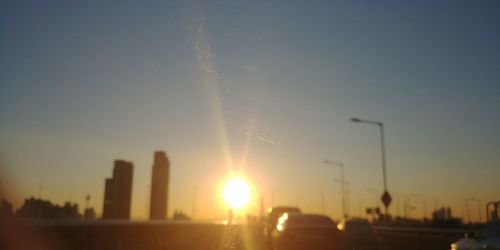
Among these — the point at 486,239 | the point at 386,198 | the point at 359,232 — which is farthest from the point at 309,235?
the point at 386,198

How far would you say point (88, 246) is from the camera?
84.5ft

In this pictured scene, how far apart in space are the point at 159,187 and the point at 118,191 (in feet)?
45.8

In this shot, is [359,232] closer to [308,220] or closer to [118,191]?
[308,220]

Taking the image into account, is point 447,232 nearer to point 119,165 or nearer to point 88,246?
point 88,246

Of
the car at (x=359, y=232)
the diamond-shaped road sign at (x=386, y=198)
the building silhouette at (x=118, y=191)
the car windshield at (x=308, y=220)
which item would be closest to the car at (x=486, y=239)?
the car windshield at (x=308, y=220)

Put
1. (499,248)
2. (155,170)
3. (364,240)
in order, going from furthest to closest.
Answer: (155,170) < (364,240) < (499,248)

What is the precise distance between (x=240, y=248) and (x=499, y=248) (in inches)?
590

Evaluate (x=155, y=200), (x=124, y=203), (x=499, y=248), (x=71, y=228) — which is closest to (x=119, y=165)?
(x=124, y=203)

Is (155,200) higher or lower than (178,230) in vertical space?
higher

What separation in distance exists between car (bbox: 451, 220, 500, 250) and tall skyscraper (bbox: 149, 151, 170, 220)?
10039 centimetres

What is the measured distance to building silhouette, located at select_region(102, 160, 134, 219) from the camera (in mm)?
110688

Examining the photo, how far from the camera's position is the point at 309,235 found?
17.5 metres

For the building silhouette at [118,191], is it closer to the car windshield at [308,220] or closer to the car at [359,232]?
the car at [359,232]

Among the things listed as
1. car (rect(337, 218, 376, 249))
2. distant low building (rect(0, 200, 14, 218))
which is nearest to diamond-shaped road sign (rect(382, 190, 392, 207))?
car (rect(337, 218, 376, 249))
